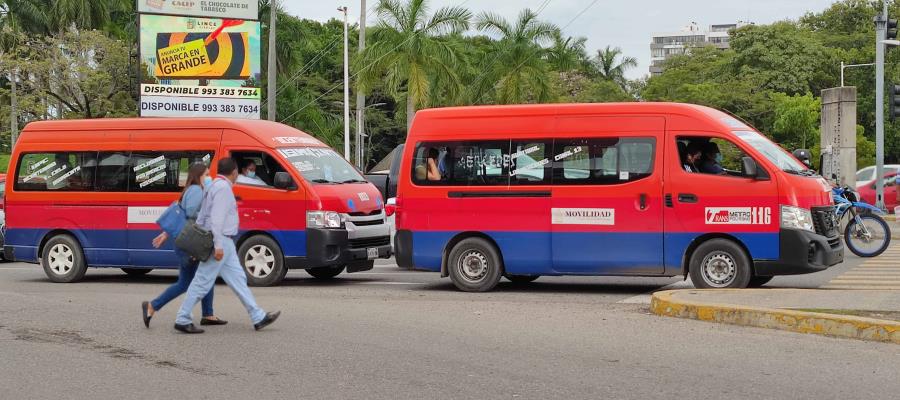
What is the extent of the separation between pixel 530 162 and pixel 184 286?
16.4ft

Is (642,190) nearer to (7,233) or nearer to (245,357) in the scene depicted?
(245,357)

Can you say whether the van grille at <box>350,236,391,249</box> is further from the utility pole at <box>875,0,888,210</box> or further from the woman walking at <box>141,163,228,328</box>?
the utility pole at <box>875,0,888,210</box>

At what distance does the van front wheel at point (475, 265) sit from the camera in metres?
14.4

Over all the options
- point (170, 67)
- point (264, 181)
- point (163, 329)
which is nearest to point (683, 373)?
point (163, 329)

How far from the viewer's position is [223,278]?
10.4m

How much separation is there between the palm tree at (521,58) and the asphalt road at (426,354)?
100ft

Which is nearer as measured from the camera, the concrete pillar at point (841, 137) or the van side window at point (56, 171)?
the van side window at point (56, 171)

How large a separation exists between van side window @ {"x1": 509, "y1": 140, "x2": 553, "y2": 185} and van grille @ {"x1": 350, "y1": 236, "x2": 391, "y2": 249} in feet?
8.35

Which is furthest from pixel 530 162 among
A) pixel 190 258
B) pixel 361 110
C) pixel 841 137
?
pixel 361 110

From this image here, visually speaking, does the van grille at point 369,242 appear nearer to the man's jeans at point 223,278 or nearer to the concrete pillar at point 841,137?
the man's jeans at point 223,278

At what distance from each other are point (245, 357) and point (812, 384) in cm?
427

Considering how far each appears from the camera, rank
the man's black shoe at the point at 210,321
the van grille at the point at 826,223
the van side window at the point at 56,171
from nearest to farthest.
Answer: the man's black shoe at the point at 210,321, the van grille at the point at 826,223, the van side window at the point at 56,171

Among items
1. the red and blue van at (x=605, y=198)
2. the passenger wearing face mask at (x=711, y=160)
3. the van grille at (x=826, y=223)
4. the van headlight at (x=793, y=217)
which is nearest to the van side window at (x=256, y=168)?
the red and blue van at (x=605, y=198)

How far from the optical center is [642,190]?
44.5ft
